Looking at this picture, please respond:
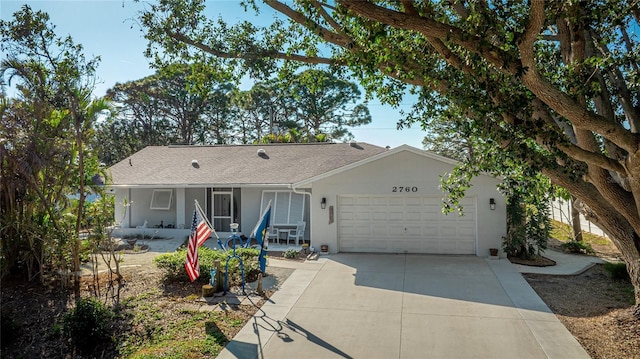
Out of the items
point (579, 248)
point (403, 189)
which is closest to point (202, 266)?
point (403, 189)

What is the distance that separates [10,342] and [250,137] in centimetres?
3183

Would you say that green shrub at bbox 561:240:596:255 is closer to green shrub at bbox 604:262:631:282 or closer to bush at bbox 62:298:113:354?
green shrub at bbox 604:262:631:282

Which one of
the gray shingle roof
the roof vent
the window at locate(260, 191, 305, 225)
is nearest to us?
the window at locate(260, 191, 305, 225)

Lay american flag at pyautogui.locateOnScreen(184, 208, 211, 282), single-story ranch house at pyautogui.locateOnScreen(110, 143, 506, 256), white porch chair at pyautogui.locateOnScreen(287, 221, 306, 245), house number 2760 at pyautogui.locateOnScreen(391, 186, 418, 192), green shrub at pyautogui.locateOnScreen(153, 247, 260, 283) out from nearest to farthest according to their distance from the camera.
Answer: american flag at pyautogui.locateOnScreen(184, 208, 211, 282) → green shrub at pyautogui.locateOnScreen(153, 247, 260, 283) → single-story ranch house at pyautogui.locateOnScreen(110, 143, 506, 256) → house number 2760 at pyautogui.locateOnScreen(391, 186, 418, 192) → white porch chair at pyautogui.locateOnScreen(287, 221, 306, 245)

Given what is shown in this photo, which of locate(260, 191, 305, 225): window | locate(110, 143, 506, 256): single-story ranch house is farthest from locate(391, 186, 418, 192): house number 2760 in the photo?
locate(260, 191, 305, 225): window

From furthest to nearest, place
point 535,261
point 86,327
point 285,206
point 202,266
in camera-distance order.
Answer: point 285,206 → point 535,261 → point 202,266 → point 86,327

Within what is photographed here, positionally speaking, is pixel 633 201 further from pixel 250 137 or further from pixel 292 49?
pixel 250 137

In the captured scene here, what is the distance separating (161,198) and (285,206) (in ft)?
19.9

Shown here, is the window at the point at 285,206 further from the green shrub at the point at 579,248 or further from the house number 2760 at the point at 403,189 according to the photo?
the green shrub at the point at 579,248

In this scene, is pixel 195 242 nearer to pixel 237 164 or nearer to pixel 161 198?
pixel 237 164

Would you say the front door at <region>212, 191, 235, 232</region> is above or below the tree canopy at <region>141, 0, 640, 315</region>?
below

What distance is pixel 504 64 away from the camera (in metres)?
5.52

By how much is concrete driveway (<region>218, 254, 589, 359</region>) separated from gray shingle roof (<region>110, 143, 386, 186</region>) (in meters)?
6.27

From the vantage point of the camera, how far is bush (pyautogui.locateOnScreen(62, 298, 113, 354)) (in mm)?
6766
